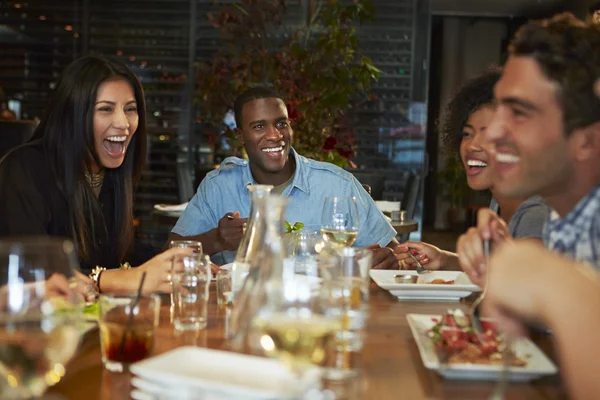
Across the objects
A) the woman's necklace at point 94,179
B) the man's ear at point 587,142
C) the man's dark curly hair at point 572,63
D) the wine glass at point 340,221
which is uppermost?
the man's dark curly hair at point 572,63

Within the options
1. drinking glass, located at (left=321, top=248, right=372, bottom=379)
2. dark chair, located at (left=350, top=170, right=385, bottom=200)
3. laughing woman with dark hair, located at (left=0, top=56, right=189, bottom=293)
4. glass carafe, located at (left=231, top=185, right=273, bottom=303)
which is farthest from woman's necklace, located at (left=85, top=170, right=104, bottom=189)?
dark chair, located at (left=350, top=170, right=385, bottom=200)

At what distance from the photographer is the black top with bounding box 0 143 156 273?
2266mm

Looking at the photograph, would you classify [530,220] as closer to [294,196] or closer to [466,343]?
[466,343]

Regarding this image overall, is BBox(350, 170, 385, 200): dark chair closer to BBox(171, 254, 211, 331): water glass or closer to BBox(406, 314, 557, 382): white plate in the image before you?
BBox(171, 254, 211, 331): water glass

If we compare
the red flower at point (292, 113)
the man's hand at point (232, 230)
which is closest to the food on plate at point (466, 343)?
the man's hand at point (232, 230)

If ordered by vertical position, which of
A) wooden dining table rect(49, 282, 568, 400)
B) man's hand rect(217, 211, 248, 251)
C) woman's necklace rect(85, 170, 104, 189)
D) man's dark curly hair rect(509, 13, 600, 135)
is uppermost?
man's dark curly hair rect(509, 13, 600, 135)

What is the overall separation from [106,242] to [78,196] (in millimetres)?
252

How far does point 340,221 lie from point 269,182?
128 centimetres

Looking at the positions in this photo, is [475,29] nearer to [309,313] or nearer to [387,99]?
[387,99]

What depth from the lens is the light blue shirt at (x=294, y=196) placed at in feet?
10.7

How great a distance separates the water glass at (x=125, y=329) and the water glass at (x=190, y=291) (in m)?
0.24

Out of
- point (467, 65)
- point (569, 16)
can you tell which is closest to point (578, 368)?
point (569, 16)

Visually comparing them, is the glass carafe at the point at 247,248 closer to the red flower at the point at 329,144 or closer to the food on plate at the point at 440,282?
the food on plate at the point at 440,282

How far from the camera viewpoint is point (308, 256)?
2.13 m
